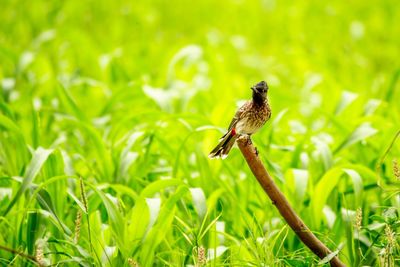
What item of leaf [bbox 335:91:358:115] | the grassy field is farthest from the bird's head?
leaf [bbox 335:91:358:115]

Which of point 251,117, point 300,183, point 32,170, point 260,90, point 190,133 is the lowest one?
point 300,183

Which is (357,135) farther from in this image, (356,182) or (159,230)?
(159,230)

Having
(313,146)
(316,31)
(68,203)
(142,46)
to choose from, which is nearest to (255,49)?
(316,31)

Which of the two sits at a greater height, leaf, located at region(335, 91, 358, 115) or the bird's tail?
leaf, located at region(335, 91, 358, 115)

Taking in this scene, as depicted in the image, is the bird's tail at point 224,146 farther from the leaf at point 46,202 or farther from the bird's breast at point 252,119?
the leaf at point 46,202

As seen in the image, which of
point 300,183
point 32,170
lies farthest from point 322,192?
point 32,170

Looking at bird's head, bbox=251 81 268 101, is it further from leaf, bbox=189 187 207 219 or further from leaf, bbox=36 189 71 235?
leaf, bbox=36 189 71 235

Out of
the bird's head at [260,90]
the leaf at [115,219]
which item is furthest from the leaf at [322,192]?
the leaf at [115,219]
